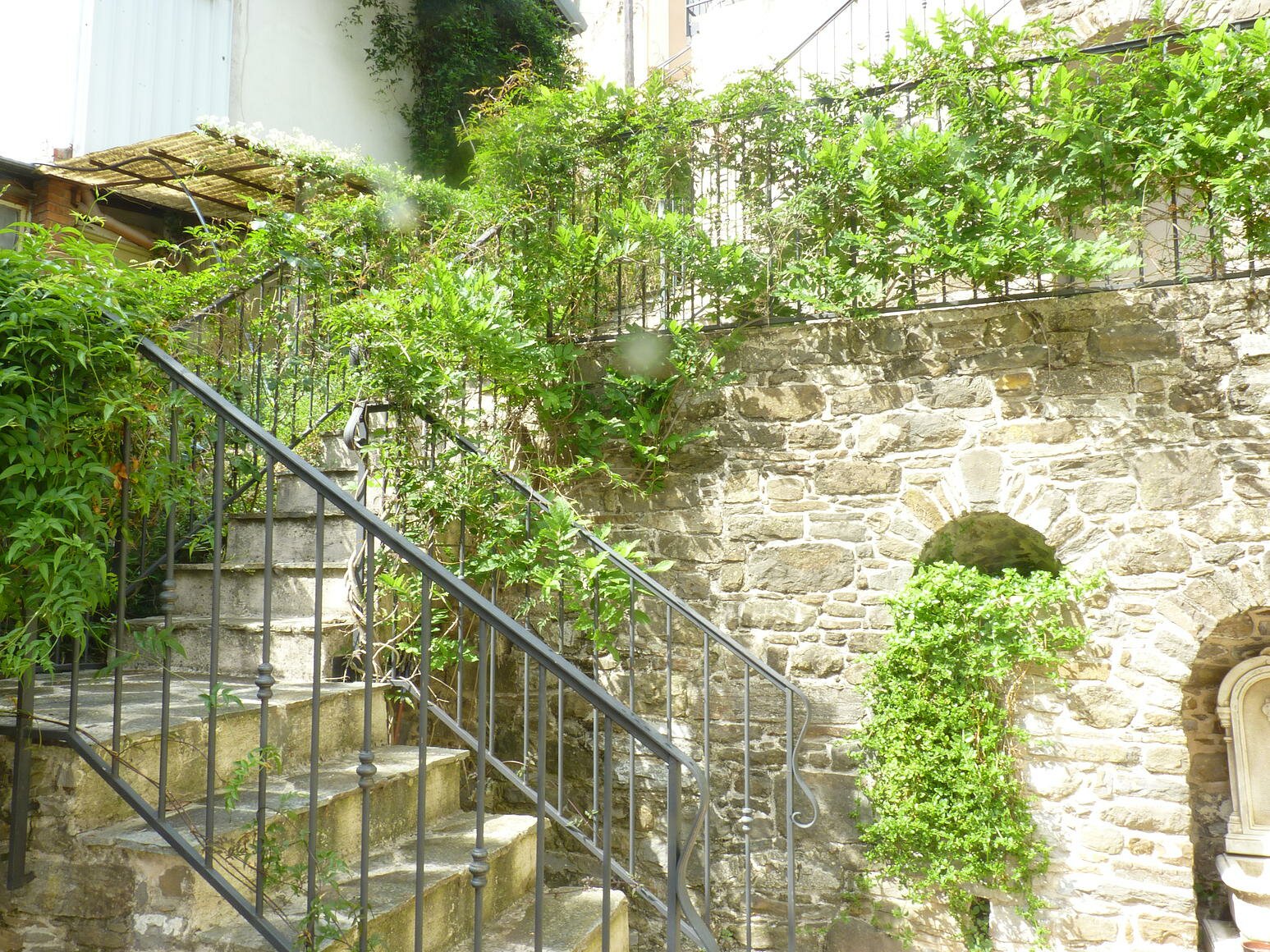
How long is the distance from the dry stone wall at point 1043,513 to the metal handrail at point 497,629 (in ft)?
7.81

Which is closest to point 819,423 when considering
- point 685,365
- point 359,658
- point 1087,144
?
point 685,365

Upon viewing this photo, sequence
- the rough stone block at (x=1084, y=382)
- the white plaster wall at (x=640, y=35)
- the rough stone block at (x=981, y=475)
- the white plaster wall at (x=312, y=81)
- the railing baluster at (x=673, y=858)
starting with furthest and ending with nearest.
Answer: the white plaster wall at (x=640, y=35) → the white plaster wall at (x=312, y=81) → the rough stone block at (x=981, y=475) → the rough stone block at (x=1084, y=382) → the railing baluster at (x=673, y=858)

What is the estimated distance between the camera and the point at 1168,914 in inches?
140

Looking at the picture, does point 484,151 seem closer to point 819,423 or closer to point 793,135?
point 793,135

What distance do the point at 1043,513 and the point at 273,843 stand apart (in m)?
3.36

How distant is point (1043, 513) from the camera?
3846 millimetres

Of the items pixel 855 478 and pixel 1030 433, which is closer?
pixel 1030 433

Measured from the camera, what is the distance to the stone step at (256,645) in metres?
3.15

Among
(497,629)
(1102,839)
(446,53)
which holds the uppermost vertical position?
(446,53)

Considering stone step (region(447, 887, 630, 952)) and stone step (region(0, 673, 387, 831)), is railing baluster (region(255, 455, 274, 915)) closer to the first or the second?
stone step (region(0, 673, 387, 831))

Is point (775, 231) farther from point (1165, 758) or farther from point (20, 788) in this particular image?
point (20, 788)

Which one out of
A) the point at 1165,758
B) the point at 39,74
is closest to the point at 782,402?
the point at 1165,758

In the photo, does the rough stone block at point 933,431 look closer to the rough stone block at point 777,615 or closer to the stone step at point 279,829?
the rough stone block at point 777,615

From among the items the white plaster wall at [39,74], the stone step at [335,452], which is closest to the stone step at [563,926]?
the stone step at [335,452]
